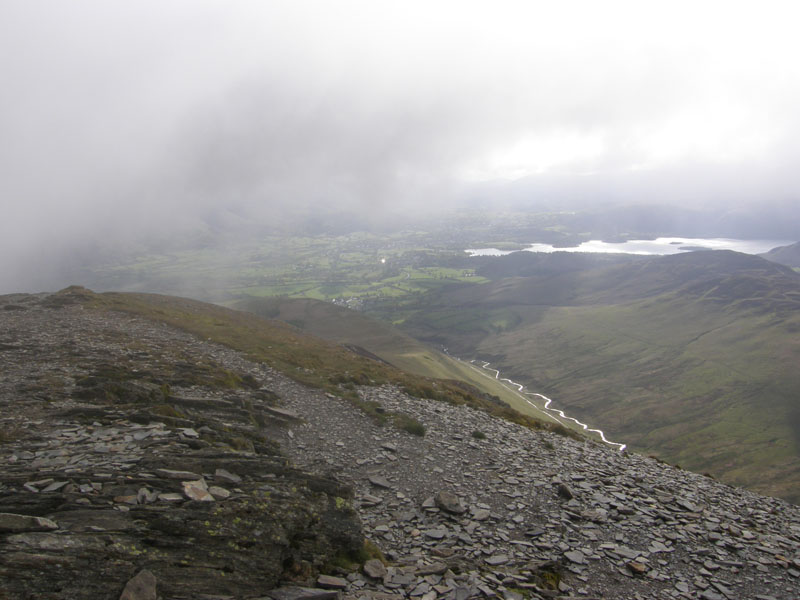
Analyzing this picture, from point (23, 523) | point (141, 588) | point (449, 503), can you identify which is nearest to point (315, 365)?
point (449, 503)

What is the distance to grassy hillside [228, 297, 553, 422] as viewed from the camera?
11044 cm

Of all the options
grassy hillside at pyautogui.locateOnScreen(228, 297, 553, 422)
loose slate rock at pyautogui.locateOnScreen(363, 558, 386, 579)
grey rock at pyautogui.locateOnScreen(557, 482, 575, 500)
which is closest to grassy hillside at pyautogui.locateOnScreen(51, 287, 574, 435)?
grey rock at pyautogui.locateOnScreen(557, 482, 575, 500)

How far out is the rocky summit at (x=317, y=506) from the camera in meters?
11.4

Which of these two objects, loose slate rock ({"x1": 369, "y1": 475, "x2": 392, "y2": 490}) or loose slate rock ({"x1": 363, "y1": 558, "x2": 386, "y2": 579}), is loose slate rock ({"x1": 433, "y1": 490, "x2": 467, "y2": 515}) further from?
loose slate rock ({"x1": 363, "y1": 558, "x2": 386, "y2": 579})

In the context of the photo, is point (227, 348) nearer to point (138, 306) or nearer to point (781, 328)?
point (138, 306)

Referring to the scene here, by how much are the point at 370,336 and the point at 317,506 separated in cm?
12086

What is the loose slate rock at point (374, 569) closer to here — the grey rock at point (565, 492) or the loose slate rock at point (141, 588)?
the loose slate rock at point (141, 588)

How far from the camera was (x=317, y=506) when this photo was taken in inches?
601

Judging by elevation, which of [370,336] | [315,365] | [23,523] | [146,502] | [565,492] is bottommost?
[370,336]

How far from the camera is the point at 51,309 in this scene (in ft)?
161

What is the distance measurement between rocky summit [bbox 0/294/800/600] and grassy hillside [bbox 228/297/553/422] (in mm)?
73329

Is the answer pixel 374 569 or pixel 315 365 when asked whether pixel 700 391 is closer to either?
pixel 315 365

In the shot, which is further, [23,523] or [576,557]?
[576,557]

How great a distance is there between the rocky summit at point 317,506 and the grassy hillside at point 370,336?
7333 centimetres
